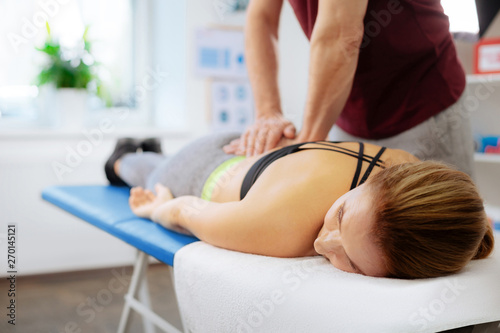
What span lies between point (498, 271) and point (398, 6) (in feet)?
2.27

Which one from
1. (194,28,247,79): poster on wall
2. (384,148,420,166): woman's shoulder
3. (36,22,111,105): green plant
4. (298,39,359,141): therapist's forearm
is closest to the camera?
(384,148,420,166): woman's shoulder

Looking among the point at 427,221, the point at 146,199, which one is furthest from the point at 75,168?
the point at 427,221

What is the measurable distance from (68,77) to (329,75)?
2276 millimetres

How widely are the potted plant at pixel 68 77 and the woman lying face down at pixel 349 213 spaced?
1899mm

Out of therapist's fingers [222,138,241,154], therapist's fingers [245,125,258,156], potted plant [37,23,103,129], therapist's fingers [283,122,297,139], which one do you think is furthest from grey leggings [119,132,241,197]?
potted plant [37,23,103,129]

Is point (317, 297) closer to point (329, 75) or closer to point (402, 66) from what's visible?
point (329, 75)

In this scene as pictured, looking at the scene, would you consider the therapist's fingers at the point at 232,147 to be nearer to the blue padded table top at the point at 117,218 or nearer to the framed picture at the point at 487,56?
the blue padded table top at the point at 117,218

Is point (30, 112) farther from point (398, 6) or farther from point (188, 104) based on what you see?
point (398, 6)

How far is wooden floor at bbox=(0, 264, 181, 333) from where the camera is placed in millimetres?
2523

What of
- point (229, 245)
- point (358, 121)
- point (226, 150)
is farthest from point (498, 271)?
point (226, 150)

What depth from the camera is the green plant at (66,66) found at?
3156 millimetres

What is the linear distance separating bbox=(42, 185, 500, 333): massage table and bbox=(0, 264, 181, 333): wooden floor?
1548mm

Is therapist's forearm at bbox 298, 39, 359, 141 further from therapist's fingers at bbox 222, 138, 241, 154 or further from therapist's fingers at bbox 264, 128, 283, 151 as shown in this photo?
therapist's fingers at bbox 222, 138, 241, 154

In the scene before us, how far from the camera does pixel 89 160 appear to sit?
319cm
